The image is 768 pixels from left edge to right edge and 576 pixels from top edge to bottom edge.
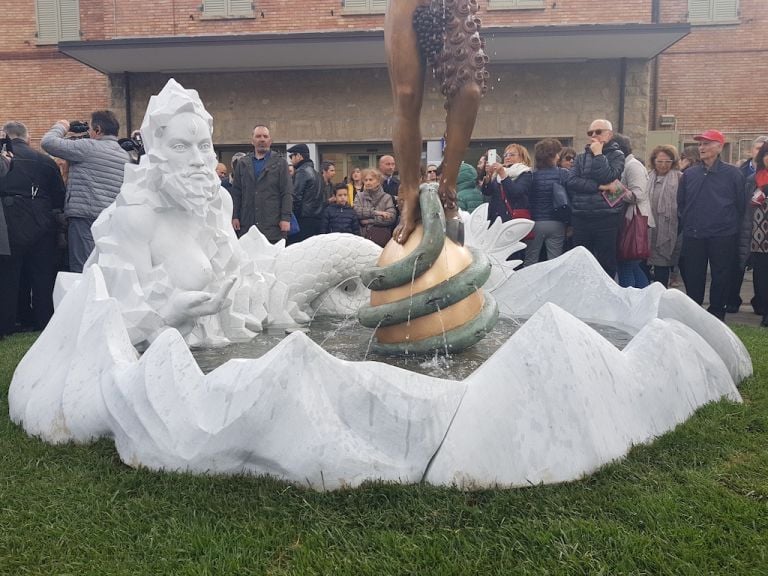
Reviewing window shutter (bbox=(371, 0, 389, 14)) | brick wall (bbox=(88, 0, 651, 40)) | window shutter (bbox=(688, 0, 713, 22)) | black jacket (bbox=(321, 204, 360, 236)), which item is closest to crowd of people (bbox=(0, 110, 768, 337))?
black jacket (bbox=(321, 204, 360, 236))

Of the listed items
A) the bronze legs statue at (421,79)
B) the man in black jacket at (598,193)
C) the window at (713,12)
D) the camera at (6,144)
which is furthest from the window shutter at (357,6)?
the bronze legs statue at (421,79)

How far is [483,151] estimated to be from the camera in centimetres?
1338

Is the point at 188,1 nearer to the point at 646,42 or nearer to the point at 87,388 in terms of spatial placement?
the point at 646,42

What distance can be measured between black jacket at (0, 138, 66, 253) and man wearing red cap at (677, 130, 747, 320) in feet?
18.8

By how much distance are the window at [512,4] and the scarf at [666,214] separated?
299 inches

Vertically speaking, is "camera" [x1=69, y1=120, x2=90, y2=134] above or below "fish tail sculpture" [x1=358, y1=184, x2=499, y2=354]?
above

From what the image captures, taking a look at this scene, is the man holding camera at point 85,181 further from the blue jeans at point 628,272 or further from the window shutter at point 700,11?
the window shutter at point 700,11

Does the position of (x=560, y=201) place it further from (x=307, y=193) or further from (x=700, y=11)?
(x=700, y=11)

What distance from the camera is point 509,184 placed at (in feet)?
20.5

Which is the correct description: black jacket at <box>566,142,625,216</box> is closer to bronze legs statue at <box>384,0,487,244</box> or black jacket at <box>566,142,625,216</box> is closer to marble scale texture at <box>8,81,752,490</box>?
bronze legs statue at <box>384,0,487,244</box>

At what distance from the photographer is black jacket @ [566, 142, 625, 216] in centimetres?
582

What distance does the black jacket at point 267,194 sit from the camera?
6.20m

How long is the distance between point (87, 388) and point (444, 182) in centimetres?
208

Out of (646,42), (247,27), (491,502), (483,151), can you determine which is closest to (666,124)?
(646,42)
